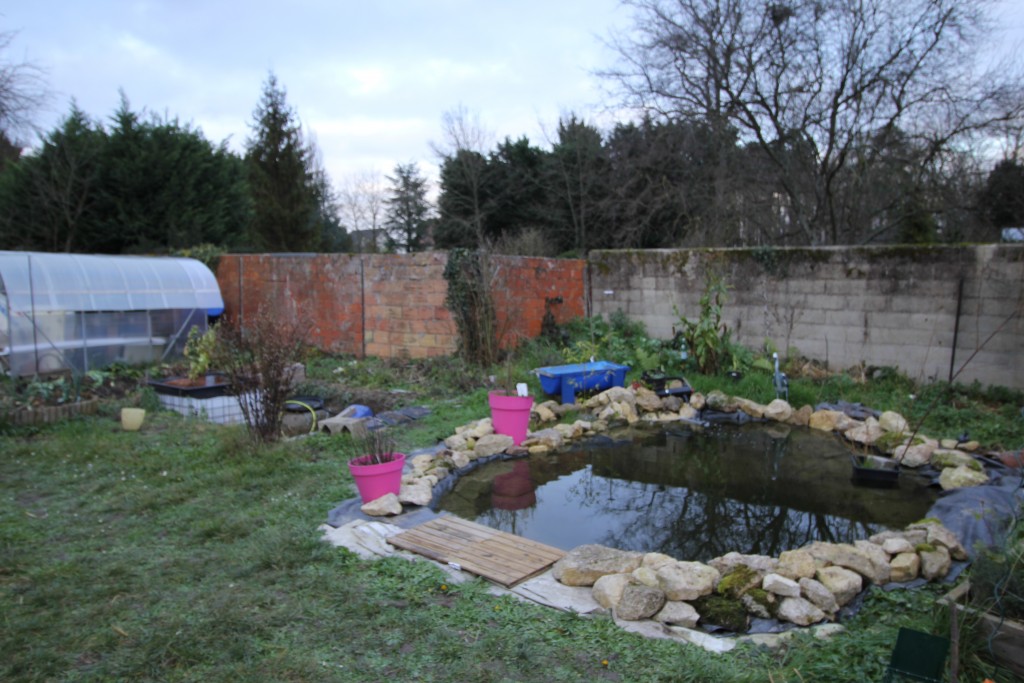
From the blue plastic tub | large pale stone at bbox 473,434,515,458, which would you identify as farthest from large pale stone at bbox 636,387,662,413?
large pale stone at bbox 473,434,515,458

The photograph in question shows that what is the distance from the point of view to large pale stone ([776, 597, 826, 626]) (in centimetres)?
291

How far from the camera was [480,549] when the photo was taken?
11.9 feet

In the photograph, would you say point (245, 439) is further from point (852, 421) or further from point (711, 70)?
point (711, 70)

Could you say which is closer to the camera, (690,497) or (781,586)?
(781,586)

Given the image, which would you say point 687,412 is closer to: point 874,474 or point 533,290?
point 874,474

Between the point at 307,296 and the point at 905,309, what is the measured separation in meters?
8.51

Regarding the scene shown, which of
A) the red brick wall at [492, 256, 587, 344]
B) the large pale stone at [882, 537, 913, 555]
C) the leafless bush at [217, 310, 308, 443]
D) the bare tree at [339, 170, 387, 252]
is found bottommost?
the large pale stone at [882, 537, 913, 555]

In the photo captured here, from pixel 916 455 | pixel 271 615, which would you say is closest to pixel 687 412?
pixel 916 455

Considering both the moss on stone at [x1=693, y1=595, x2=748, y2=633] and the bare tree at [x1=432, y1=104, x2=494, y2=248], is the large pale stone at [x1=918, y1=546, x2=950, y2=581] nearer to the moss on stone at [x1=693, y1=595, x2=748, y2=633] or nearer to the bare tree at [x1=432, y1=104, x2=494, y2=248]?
the moss on stone at [x1=693, y1=595, x2=748, y2=633]

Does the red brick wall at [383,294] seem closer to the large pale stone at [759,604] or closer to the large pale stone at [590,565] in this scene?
the large pale stone at [590,565]

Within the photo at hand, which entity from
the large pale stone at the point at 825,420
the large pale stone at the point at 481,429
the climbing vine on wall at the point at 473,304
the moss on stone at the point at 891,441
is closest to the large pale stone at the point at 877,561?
the moss on stone at the point at 891,441

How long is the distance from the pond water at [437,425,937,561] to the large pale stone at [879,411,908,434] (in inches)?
17.4

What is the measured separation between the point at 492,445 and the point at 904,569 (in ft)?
10.4

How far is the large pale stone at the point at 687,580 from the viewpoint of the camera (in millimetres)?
3047
